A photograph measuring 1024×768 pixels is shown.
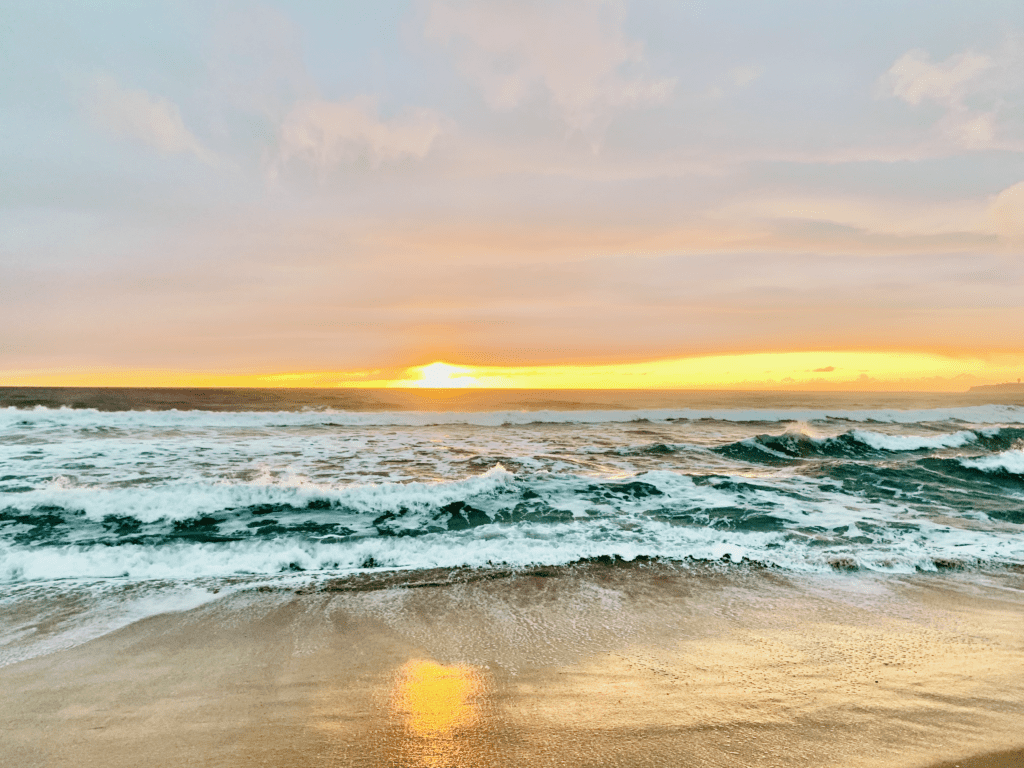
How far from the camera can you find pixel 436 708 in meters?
3.50

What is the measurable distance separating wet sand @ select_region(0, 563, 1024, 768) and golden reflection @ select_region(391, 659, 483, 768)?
0.05 ft

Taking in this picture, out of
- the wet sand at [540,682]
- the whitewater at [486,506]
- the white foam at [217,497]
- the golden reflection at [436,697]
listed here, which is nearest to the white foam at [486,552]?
the whitewater at [486,506]

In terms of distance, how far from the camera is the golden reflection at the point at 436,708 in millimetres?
3025

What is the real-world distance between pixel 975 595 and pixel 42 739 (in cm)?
823

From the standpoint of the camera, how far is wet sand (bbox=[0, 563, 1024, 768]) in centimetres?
A: 307

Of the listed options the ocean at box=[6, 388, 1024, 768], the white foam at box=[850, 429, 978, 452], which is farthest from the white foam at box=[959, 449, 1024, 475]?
the white foam at box=[850, 429, 978, 452]

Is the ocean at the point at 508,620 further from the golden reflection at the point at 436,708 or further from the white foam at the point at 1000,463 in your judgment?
the white foam at the point at 1000,463

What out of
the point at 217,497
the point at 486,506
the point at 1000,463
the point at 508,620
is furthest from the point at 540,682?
the point at 1000,463

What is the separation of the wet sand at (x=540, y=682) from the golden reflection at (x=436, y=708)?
2cm

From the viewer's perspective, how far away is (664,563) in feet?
22.9

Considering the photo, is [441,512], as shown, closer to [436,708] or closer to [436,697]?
[436,697]

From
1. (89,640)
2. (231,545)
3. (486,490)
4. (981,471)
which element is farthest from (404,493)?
(981,471)

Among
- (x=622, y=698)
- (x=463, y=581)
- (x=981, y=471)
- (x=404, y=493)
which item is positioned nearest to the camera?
(x=622, y=698)

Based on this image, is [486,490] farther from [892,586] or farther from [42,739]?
[42,739]
